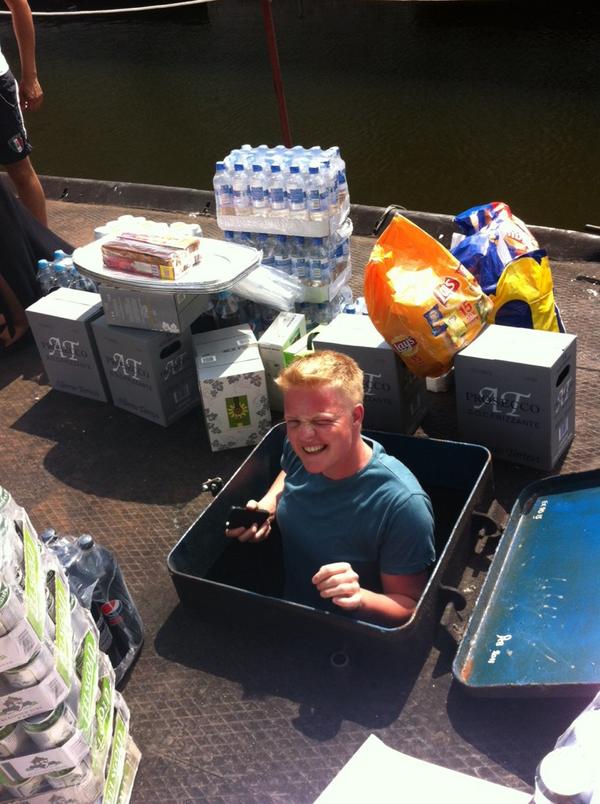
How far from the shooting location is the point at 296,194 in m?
4.26

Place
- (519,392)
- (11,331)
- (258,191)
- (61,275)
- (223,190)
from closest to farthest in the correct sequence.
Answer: (519,392) → (258,191) → (223,190) → (61,275) → (11,331)

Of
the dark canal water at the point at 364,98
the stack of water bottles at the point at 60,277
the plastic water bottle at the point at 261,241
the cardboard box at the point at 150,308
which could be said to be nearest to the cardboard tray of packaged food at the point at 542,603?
the cardboard box at the point at 150,308

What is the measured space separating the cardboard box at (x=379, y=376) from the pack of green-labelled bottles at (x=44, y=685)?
1.77m

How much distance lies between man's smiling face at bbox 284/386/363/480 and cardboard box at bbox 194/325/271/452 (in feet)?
Answer: 3.95

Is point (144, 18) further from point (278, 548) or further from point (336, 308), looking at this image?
point (278, 548)

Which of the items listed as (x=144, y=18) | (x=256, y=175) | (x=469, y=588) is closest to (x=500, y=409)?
(x=469, y=588)

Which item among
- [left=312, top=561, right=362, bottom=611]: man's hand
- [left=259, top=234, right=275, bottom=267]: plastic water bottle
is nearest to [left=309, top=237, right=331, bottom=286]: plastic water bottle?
[left=259, top=234, right=275, bottom=267]: plastic water bottle

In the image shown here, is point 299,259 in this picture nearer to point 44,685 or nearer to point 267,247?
point 267,247

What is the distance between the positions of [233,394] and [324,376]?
129 cm

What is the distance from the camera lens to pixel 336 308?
4605mm

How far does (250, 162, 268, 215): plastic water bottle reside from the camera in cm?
434

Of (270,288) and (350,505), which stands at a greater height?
(350,505)

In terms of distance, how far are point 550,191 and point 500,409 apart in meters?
5.33

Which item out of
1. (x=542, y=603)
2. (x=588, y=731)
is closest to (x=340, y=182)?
(x=542, y=603)
